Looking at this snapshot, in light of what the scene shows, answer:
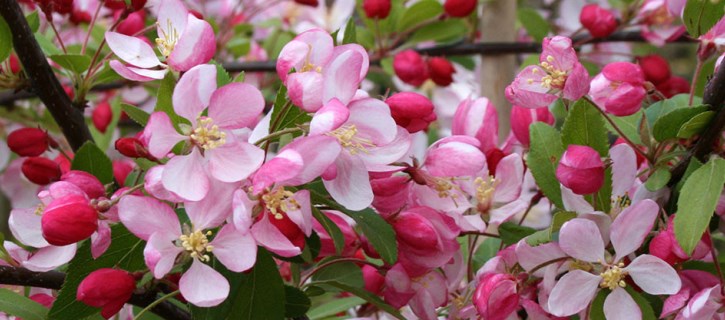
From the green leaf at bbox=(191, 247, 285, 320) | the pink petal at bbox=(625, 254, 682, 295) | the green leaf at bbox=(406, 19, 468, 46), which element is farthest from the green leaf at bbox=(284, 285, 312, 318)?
the green leaf at bbox=(406, 19, 468, 46)

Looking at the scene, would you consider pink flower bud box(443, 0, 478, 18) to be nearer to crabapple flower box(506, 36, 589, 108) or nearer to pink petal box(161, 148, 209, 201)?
crabapple flower box(506, 36, 589, 108)

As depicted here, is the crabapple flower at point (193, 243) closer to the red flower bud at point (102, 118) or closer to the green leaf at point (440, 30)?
the red flower bud at point (102, 118)

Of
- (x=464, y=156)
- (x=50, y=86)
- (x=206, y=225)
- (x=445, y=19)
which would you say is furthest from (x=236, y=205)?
(x=445, y=19)

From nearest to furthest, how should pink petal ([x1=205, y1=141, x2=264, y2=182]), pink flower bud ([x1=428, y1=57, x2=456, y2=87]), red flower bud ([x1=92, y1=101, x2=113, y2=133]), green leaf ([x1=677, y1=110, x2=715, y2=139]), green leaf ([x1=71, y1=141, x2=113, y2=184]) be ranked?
pink petal ([x1=205, y1=141, x2=264, y2=182]), green leaf ([x1=677, y1=110, x2=715, y2=139]), green leaf ([x1=71, y1=141, x2=113, y2=184]), red flower bud ([x1=92, y1=101, x2=113, y2=133]), pink flower bud ([x1=428, y1=57, x2=456, y2=87])

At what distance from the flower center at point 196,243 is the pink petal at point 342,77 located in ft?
0.45

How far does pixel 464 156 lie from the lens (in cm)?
83

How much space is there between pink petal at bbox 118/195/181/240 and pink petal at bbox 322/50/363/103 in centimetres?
Answer: 15

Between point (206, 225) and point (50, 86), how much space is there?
32cm

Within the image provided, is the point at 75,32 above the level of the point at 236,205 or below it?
below

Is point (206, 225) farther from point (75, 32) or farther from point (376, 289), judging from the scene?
point (75, 32)

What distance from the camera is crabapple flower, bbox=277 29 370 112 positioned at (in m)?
0.73

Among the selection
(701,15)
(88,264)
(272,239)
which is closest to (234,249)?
(272,239)

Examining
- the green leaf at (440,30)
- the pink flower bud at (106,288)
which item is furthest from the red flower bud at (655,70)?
the pink flower bud at (106,288)

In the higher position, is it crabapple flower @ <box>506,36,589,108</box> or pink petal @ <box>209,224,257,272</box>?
crabapple flower @ <box>506,36,589,108</box>
